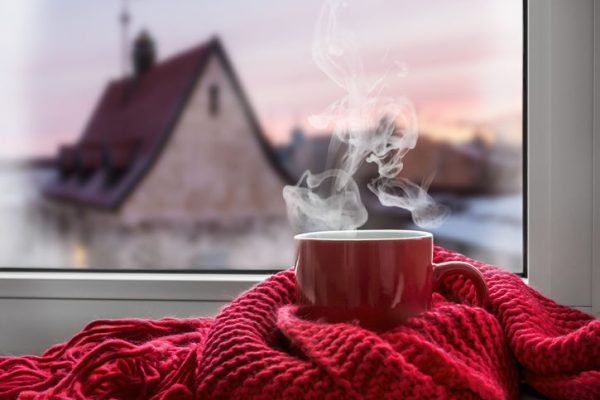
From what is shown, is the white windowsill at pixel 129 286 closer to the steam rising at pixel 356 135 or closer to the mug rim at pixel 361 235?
the steam rising at pixel 356 135

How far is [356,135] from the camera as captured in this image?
0.84 metres

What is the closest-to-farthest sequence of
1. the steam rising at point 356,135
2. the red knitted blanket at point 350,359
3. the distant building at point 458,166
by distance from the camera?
the red knitted blanket at point 350,359
the steam rising at point 356,135
the distant building at point 458,166

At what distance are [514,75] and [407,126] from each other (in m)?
0.18

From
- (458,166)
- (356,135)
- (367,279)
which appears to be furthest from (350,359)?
(458,166)

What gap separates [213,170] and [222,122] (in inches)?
3.1

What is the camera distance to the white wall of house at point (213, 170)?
0.99 metres

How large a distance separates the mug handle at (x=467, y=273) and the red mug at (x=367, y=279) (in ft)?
0.10

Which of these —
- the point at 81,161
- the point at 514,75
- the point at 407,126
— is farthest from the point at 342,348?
the point at 81,161

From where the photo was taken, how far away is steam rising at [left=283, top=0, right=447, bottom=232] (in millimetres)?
826

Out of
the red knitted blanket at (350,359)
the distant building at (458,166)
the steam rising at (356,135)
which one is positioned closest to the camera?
the red knitted blanket at (350,359)

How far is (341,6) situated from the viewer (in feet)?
3.04

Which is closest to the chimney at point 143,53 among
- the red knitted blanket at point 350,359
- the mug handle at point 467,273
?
the red knitted blanket at point 350,359

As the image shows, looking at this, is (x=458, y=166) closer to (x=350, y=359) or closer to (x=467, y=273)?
(x=467, y=273)

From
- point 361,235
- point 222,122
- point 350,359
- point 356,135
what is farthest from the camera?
point 222,122
